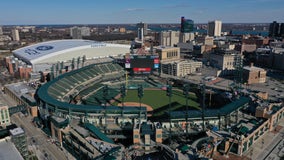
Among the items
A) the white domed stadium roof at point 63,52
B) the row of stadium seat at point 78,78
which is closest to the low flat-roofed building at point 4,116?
the row of stadium seat at point 78,78

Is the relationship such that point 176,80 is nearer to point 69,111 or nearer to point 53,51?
point 69,111

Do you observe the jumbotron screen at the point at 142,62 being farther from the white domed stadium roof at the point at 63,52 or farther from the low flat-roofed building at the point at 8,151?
the low flat-roofed building at the point at 8,151

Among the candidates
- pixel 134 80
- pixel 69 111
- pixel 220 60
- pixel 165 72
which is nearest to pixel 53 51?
pixel 134 80

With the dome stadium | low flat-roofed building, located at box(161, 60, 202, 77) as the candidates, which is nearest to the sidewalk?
low flat-roofed building, located at box(161, 60, 202, 77)

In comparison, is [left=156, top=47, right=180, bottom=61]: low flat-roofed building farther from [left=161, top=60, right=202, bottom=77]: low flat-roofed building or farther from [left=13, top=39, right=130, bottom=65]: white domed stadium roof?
[left=13, top=39, right=130, bottom=65]: white domed stadium roof

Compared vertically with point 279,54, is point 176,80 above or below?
below
